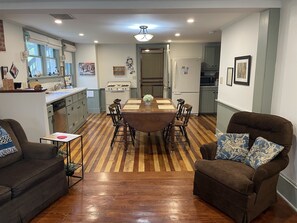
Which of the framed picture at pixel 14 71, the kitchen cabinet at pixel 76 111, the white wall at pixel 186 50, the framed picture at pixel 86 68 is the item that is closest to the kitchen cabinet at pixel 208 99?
the white wall at pixel 186 50

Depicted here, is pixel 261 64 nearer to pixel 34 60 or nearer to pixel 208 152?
pixel 208 152

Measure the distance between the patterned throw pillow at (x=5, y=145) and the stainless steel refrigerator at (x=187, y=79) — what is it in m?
5.02

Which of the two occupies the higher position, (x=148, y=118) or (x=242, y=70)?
(x=242, y=70)

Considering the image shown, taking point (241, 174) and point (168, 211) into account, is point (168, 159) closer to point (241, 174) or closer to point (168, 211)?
point (168, 211)

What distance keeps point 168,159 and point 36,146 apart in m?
1.98

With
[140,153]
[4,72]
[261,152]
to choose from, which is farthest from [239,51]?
[4,72]

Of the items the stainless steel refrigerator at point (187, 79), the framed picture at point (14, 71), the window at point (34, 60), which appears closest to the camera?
the framed picture at point (14, 71)

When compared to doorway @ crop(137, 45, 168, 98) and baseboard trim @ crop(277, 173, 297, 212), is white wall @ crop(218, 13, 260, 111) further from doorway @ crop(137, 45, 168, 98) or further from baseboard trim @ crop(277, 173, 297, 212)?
doorway @ crop(137, 45, 168, 98)

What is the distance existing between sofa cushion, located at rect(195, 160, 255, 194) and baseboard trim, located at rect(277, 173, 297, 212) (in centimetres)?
54

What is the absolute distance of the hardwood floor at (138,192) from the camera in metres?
2.16

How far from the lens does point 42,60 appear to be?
16.5ft

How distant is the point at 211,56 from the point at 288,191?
5294mm

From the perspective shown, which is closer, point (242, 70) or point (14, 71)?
point (242, 70)

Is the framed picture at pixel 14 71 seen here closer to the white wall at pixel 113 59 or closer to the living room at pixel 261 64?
the living room at pixel 261 64
